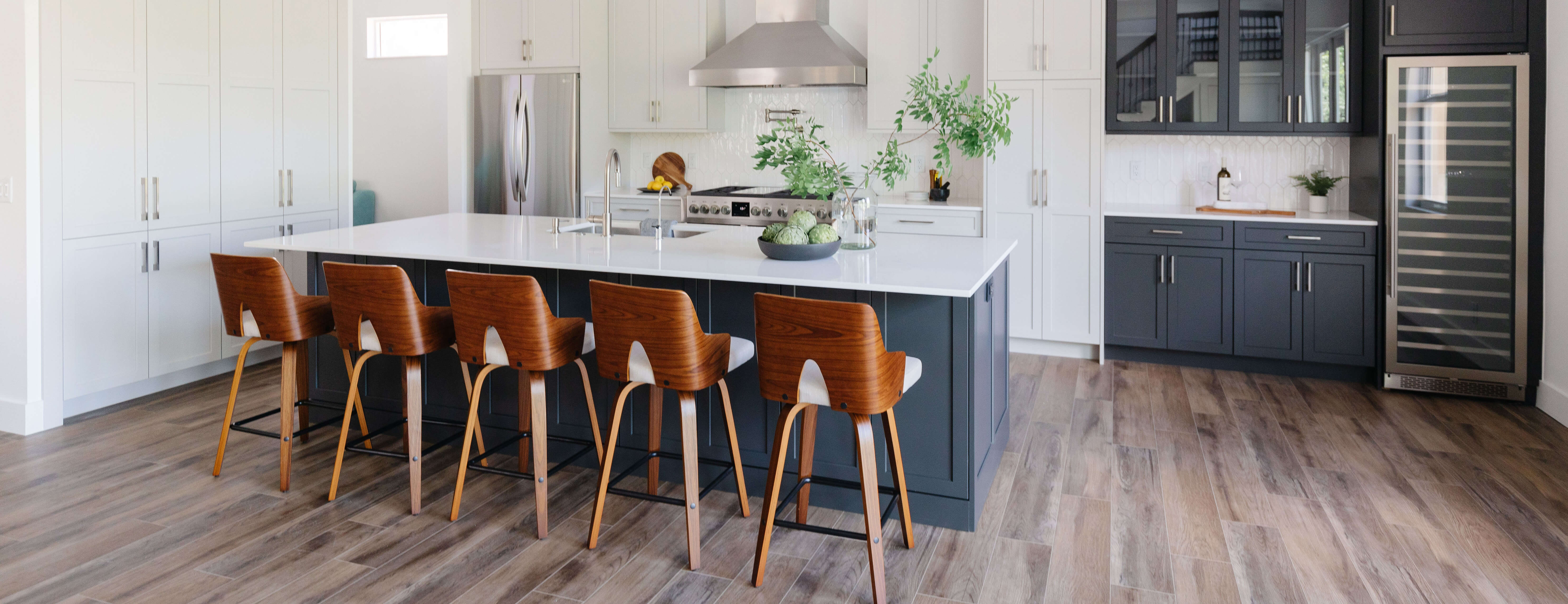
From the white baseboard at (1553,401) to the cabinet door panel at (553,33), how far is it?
556 centimetres

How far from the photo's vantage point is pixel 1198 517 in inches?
125

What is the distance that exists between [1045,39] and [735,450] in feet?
11.2

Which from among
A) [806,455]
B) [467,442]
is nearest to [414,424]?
[467,442]

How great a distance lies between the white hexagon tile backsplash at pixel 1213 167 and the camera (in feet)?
17.9

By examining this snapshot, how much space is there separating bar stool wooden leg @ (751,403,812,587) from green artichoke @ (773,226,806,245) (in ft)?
2.34

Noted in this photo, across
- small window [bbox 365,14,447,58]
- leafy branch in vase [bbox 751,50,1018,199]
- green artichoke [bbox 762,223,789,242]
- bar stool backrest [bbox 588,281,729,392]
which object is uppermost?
small window [bbox 365,14,447,58]

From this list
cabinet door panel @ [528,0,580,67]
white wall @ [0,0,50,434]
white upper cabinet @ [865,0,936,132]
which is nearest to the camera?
white wall @ [0,0,50,434]

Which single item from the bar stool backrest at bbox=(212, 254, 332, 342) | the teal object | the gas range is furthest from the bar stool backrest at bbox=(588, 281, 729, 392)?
the teal object

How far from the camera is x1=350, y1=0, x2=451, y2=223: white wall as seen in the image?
829cm

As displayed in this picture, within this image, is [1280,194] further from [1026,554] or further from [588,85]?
[588,85]

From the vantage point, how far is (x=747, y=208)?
6133 millimetres

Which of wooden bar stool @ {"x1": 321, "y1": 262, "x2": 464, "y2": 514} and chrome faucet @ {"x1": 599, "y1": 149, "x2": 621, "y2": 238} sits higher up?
chrome faucet @ {"x1": 599, "y1": 149, "x2": 621, "y2": 238}

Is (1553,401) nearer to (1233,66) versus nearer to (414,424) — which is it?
(1233,66)

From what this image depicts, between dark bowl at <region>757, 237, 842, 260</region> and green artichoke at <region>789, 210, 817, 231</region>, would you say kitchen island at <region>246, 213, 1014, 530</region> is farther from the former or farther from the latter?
green artichoke at <region>789, 210, 817, 231</region>
